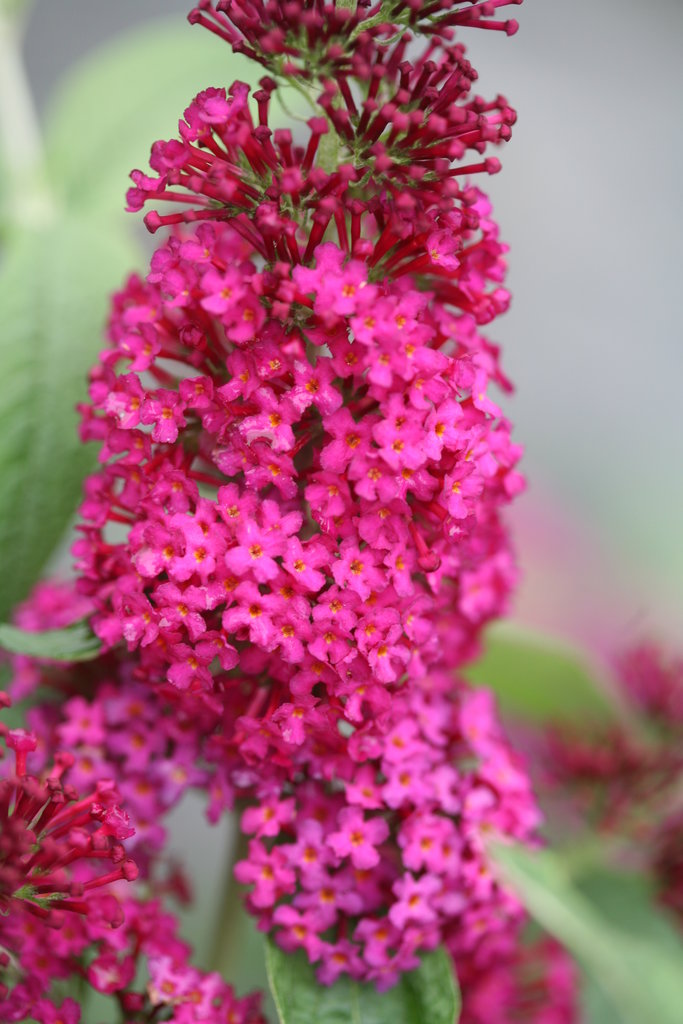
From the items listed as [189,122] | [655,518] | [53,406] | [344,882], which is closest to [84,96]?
[53,406]

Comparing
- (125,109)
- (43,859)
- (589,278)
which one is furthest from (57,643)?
(589,278)

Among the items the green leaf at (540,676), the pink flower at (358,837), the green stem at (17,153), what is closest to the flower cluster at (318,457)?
the pink flower at (358,837)

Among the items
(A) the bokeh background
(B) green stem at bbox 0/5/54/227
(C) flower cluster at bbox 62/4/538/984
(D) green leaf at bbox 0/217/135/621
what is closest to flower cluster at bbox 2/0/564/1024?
(C) flower cluster at bbox 62/4/538/984

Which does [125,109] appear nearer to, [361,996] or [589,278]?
[361,996]

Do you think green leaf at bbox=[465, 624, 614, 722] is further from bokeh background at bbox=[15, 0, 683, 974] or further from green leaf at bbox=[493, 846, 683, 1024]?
bokeh background at bbox=[15, 0, 683, 974]

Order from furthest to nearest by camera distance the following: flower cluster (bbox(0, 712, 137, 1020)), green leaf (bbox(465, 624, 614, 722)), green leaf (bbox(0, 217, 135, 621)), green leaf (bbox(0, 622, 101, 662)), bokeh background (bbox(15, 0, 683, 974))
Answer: bokeh background (bbox(15, 0, 683, 974)), green leaf (bbox(465, 624, 614, 722)), green leaf (bbox(0, 217, 135, 621)), green leaf (bbox(0, 622, 101, 662)), flower cluster (bbox(0, 712, 137, 1020))

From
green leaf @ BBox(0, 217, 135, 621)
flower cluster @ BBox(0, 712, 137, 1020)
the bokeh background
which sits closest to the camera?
flower cluster @ BBox(0, 712, 137, 1020)
